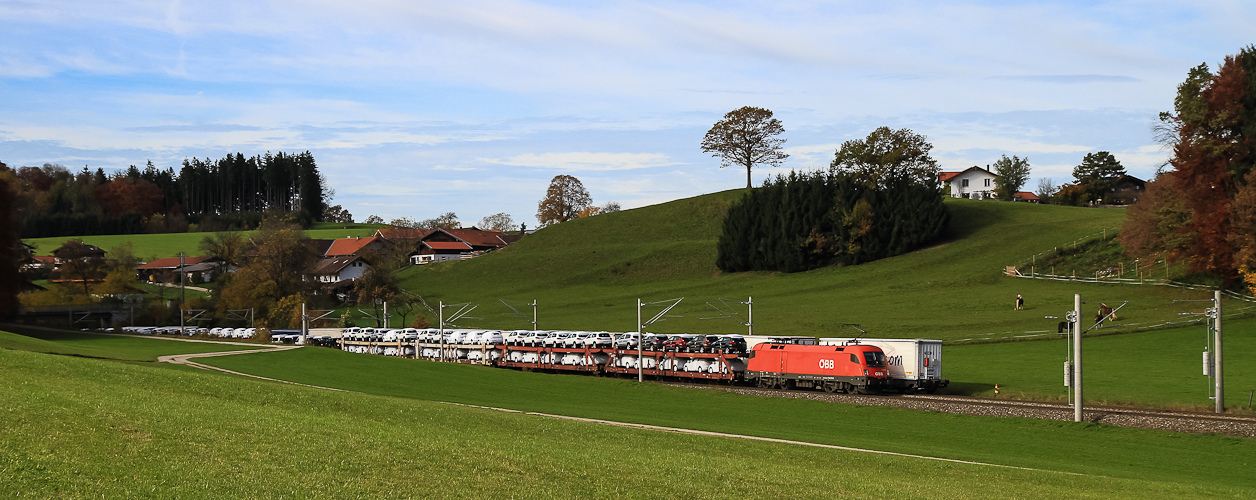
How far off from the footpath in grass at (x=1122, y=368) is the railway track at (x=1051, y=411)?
8.38 ft

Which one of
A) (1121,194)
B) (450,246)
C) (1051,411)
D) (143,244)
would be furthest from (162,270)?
(1121,194)

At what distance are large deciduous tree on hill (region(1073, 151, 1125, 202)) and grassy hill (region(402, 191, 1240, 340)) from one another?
135 feet

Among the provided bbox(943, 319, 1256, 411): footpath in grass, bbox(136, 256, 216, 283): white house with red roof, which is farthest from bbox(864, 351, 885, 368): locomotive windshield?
bbox(136, 256, 216, 283): white house with red roof

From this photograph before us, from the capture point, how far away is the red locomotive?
158 ft

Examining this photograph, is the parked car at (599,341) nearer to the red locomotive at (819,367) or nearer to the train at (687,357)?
the train at (687,357)

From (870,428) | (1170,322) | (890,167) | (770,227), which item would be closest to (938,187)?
(890,167)

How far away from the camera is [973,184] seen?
197 m

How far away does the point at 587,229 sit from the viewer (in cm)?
15725

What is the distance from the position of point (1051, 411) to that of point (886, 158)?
3505 inches

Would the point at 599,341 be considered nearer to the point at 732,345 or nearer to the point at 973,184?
the point at 732,345

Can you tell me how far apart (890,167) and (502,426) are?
10752 centimetres

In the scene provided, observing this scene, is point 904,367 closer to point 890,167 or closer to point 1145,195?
point 1145,195

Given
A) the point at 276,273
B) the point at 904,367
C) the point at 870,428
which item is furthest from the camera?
the point at 276,273

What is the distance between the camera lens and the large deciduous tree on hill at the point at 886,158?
122750 mm
